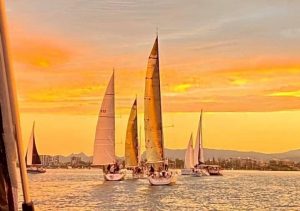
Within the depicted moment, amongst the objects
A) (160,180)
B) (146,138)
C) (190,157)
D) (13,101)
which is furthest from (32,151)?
(13,101)

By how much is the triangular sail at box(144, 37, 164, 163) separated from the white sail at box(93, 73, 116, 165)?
11.8m

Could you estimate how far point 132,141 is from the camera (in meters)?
84.8

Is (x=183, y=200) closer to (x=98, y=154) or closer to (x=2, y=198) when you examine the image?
(x=98, y=154)

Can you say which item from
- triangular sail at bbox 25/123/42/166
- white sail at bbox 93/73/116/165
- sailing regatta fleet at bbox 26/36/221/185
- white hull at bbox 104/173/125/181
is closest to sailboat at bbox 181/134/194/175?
sailing regatta fleet at bbox 26/36/221/185

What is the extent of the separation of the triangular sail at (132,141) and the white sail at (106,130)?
30.7ft

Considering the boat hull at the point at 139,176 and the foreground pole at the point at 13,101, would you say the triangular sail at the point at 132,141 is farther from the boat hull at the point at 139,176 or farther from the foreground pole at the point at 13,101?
the foreground pole at the point at 13,101

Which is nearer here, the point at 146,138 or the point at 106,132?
the point at 146,138

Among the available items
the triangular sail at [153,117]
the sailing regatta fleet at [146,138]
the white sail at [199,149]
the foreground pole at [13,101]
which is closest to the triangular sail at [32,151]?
the sailing regatta fleet at [146,138]

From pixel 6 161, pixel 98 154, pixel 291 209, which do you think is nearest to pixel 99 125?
pixel 98 154

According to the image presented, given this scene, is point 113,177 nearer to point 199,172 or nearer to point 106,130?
point 106,130

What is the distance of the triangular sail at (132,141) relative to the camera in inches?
3317

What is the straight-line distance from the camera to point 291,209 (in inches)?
1679

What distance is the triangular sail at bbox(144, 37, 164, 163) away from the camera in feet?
202

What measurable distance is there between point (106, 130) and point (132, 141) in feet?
39.5
